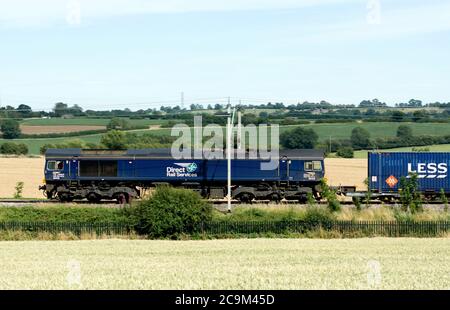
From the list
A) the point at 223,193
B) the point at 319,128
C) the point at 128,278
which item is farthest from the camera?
the point at 319,128

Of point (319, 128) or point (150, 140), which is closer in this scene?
point (150, 140)

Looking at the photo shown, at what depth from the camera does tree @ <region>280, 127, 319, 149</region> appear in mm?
112812

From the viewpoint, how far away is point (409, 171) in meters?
50.5

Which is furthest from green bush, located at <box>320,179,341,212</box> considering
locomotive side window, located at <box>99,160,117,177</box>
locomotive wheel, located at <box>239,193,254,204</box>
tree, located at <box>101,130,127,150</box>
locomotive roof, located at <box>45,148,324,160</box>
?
tree, located at <box>101,130,127,150</box>

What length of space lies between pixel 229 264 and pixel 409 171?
28.0 metres

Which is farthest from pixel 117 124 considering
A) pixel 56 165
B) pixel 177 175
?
pixel 177 175

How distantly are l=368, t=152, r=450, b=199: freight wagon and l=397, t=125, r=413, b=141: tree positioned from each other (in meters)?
64.0

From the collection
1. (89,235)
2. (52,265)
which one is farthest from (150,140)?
(52,265)

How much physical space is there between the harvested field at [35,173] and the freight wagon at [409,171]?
19.1 meters

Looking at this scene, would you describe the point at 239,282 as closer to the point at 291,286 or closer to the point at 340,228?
the point at 291,286
